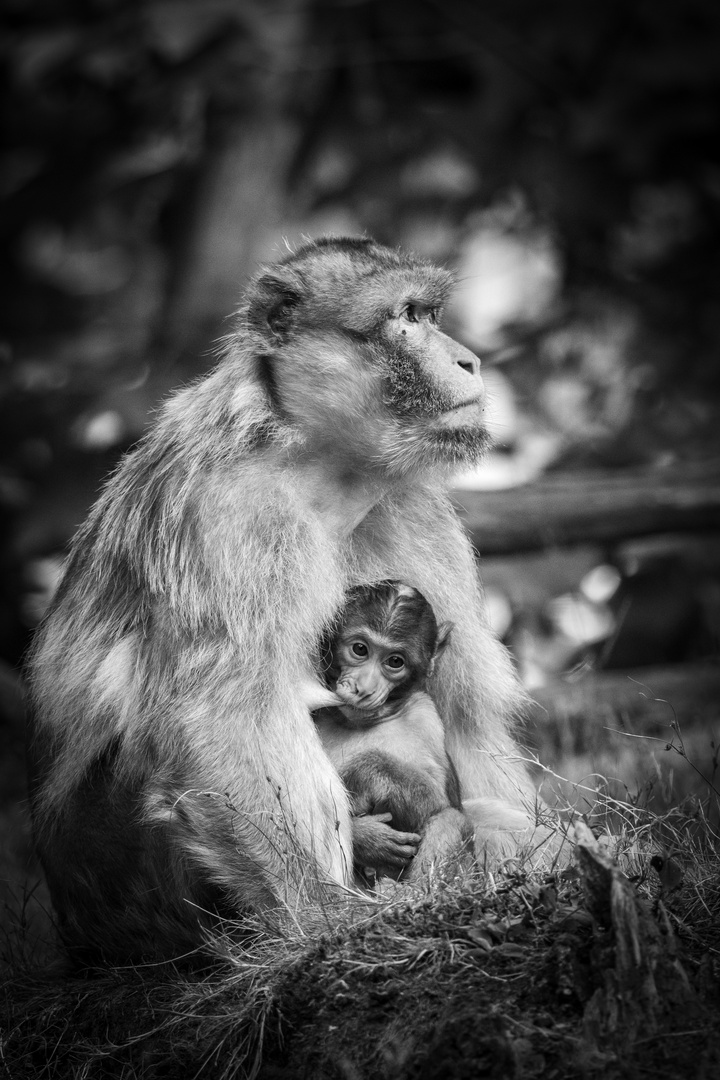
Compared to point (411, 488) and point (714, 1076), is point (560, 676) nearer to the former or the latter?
point (411, 488)

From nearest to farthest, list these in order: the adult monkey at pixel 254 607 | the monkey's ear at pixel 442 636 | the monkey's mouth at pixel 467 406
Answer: the adult monkey at pixel 254 607 → the monkey's mouth at pixel 467 406 → the monkey's ear at pixel 442 636

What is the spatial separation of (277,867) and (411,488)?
148cm

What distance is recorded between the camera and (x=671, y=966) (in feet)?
9.04

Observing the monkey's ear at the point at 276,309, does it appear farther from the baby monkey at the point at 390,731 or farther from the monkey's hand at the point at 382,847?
the monkey's hand at the point at 382,847

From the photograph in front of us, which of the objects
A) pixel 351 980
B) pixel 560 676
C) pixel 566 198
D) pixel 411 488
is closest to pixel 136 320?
pixel 566 198

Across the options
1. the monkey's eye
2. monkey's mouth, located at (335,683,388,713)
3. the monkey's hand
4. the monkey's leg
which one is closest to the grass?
the monkey's leg

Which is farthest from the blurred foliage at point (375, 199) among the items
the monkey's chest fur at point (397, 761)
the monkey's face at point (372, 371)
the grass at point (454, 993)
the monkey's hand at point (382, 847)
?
the grass at point (454, 993)

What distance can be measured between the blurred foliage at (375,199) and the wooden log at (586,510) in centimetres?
99

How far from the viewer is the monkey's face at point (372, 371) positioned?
4121 mm

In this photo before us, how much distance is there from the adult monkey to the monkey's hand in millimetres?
97

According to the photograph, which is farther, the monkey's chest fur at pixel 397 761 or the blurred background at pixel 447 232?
the blurred background at pixel 447 232

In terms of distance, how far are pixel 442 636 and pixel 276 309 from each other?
1283mm

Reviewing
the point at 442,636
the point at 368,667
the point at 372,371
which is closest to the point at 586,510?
the point at 442,636

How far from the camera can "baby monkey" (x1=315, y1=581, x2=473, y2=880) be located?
3.78 meters
